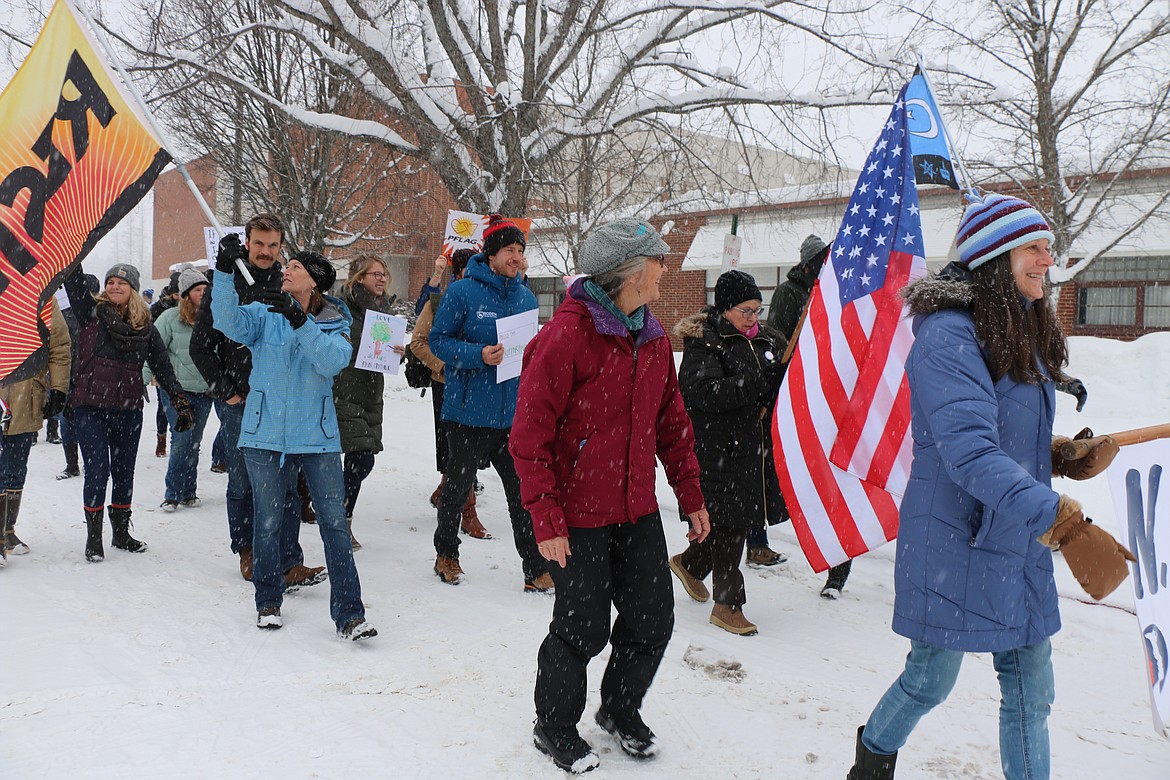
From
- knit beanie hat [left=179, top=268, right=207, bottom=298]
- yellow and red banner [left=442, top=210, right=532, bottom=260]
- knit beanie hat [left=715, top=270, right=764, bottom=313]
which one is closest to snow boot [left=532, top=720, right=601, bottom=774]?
knit beanie hat [left=715, top=270, right=764, bottom=313]

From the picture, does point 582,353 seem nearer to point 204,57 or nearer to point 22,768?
point 22,768

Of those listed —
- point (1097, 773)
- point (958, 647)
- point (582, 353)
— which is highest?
point (582, 353)

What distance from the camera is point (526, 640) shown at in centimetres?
431

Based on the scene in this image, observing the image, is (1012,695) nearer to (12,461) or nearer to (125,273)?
(125,273)

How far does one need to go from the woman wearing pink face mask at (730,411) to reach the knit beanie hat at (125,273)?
397 cm

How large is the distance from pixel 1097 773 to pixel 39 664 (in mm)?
4597

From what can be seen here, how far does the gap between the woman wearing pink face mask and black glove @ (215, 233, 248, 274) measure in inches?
90.1

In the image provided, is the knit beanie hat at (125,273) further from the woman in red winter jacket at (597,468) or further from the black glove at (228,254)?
the woman in red winter jacket at (597,468)

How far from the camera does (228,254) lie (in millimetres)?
4020

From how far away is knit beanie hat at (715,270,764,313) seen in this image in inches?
175

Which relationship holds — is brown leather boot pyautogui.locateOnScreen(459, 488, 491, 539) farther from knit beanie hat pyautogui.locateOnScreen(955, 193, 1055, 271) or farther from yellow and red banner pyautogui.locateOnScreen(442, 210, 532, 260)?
knit beanie hat pyautogui.locateOnScreen(955, 193, 1055, 271)

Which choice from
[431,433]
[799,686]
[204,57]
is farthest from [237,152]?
[799,686]

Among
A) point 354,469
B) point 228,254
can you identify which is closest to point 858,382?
point 228,254

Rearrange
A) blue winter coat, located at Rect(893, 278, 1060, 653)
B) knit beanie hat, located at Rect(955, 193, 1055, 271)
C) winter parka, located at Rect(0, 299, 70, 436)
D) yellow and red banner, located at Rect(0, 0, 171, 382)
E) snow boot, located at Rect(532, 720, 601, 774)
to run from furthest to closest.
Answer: winter parka, located at Rect(0, 299, 70, 436) → yellow and red banner, located at Rect(0, 0, 171, 382) → snow boot, located at Rect(532, 720, 601, 774) → knit beanie hat, located at Rect(955, 193, 1055, 271) → blue winter coat, located at Rect(893, 278, 1060, 653)
